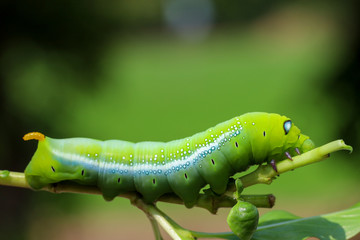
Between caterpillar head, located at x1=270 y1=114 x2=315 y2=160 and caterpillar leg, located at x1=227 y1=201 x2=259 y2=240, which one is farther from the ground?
caterpillar head, located at x1=270 y1=114 x2=315 y2=160

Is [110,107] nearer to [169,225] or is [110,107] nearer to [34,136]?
[34,136]

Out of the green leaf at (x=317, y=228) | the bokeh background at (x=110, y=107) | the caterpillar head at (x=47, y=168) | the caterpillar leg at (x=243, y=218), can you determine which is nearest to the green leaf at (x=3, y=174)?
the caterpillar head at (x=47, y=168)

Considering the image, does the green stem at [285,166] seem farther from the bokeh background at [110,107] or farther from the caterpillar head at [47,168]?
the bokeh background at [110,107]

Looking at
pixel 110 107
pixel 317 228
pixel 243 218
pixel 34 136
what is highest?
pixel 110 107

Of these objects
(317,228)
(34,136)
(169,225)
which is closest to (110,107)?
(34,136)

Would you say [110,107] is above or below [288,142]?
above

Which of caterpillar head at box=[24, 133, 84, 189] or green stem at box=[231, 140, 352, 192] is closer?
green stem at box=[231, 140, 352, 192]

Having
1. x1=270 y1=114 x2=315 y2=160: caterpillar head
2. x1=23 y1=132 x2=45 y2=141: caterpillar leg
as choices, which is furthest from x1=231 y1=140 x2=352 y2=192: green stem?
x1=23 y1=132 x2=45 y2=141: caterpillar leg

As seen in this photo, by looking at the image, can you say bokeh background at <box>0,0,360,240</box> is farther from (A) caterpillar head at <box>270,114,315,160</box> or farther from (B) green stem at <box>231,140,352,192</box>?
(B) green stem at <box>231,140,352,192</box>
